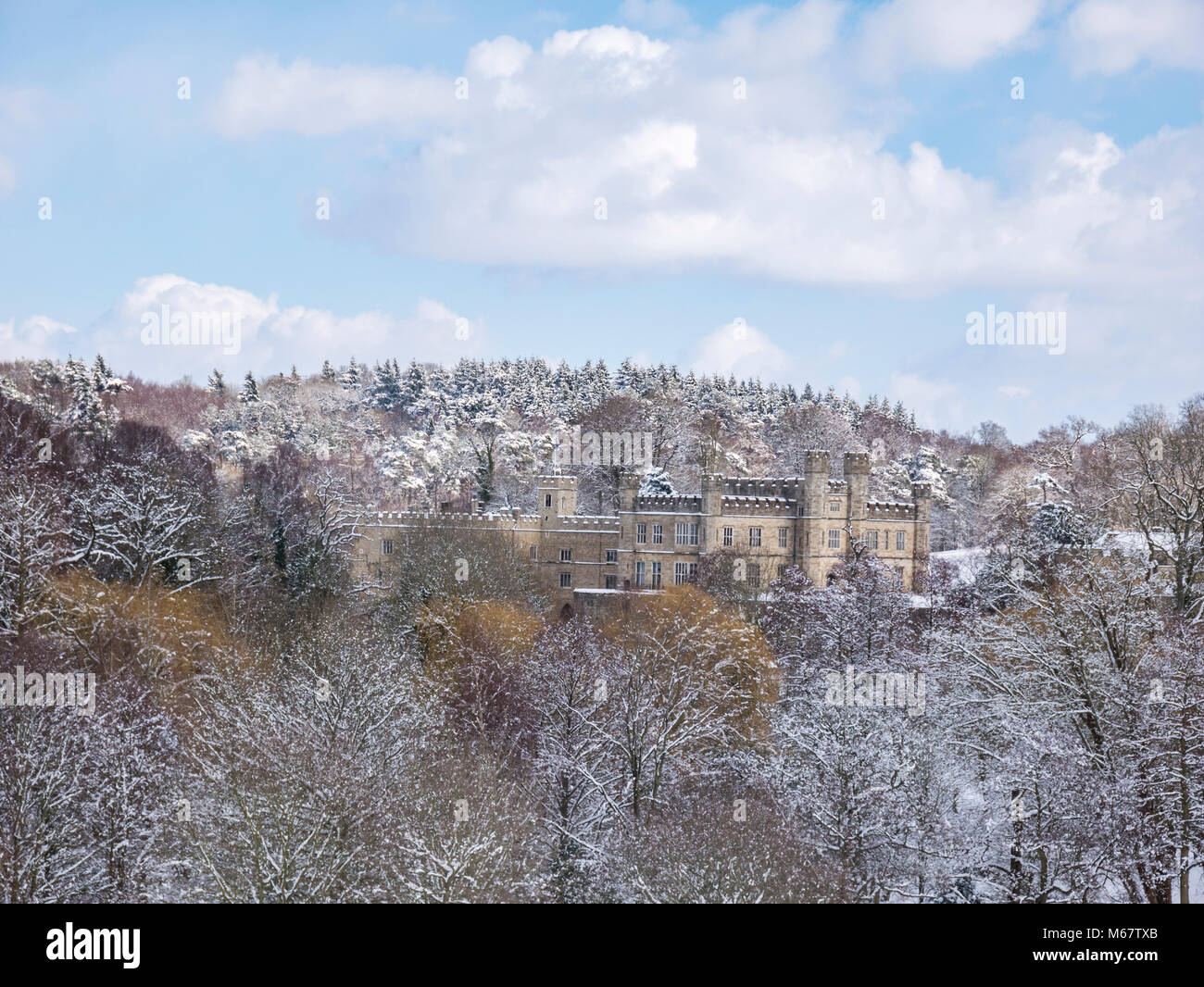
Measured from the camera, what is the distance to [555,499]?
6262cm

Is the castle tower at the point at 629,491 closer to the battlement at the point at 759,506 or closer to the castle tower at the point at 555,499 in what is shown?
the castle tower at the point at 555,499

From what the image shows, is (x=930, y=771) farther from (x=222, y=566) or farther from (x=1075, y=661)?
(x=222, y=566)

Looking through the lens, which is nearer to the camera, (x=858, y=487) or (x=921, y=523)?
(x=858, y=487)

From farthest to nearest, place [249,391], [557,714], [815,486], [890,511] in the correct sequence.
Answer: [249,391] < [890,511] < [815,486] < [557,714]

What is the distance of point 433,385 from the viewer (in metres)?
140

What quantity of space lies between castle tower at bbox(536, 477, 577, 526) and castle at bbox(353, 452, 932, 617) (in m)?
0.14

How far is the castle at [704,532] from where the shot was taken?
5709 centimetres

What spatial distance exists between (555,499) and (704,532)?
8.87 meters

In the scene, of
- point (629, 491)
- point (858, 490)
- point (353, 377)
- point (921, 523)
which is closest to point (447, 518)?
point (629, 491)

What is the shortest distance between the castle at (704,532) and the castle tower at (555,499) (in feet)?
0.47

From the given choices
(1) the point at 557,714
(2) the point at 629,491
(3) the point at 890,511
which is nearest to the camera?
(1) the point at 557,714

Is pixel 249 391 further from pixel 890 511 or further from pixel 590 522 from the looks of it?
pixel 890 511

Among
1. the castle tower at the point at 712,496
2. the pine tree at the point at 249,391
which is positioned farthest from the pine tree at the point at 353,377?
the castle tower at the point at 712,496
